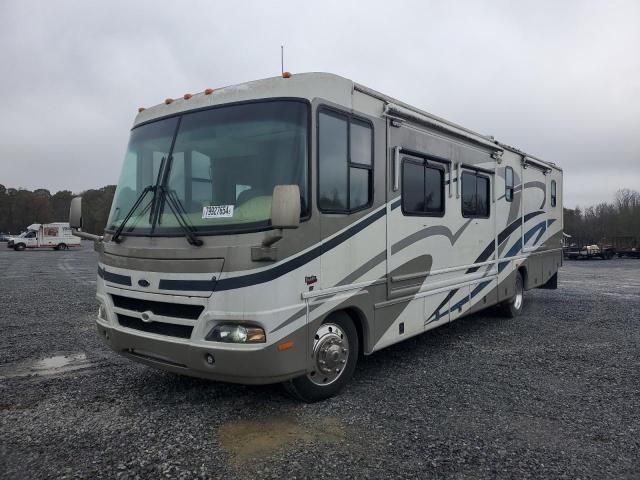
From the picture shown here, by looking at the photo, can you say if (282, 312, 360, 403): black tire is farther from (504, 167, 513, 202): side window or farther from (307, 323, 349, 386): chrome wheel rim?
(504, 167, 513, 202): side window

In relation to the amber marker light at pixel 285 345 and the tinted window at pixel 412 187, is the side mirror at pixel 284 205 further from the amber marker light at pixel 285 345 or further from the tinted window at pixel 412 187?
the tinted window at pixel 412 187

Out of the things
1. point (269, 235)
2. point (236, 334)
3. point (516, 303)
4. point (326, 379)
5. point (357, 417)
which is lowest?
point (357, 417)

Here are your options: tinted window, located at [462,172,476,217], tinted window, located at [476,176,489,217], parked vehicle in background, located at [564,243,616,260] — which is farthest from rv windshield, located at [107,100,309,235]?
parked vehicle in background, located at [564,243,616,260]

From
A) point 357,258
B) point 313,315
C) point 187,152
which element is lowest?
point 313,315

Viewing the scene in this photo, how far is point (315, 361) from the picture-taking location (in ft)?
14.0

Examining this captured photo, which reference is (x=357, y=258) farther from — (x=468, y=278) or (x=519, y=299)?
(x=519, y=299)

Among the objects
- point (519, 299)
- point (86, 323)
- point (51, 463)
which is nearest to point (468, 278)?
point (519, 299)

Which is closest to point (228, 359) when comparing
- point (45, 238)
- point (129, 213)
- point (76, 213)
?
point (129, 213)

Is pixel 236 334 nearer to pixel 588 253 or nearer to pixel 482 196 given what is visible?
pixel 482 196

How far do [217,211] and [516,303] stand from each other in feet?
22.2

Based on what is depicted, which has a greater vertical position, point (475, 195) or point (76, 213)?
point (475, 195)

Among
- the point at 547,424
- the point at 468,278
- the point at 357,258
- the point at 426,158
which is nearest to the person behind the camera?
the point at 547,424

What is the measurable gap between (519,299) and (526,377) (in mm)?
4017

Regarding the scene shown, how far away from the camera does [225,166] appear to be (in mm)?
4176
